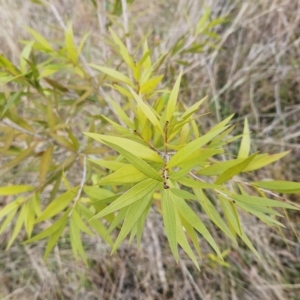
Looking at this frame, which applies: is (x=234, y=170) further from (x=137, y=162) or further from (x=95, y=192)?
(x=95, y=192)

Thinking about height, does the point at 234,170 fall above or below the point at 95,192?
above

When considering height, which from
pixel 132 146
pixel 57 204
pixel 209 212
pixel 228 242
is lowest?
pixel 228 242

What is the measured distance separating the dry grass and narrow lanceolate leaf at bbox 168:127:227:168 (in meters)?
0.87

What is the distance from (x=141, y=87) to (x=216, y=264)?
89 centimetres

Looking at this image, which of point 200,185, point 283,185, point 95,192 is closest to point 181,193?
point 200,185

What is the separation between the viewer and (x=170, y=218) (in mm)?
432

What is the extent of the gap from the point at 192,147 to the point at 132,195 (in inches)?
3.6

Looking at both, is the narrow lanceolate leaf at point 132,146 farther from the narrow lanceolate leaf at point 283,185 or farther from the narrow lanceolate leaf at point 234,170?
the narrow lanceolate leaf at point 283,185

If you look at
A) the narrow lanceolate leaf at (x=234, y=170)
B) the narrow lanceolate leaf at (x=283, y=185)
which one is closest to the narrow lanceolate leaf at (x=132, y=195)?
the narrow lanceolate leaf at (x=234, y=170)

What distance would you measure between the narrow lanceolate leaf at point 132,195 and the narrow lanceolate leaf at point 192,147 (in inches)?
1.5

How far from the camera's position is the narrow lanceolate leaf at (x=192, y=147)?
42cm

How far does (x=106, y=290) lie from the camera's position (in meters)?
1.39

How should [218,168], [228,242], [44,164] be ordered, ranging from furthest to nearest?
1. [228,242]
2. [44,164]
3. [218,168]

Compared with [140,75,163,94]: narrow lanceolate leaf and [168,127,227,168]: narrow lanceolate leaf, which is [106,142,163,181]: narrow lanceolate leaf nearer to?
[168,127,227,168]: narrow lanceolate leaf
